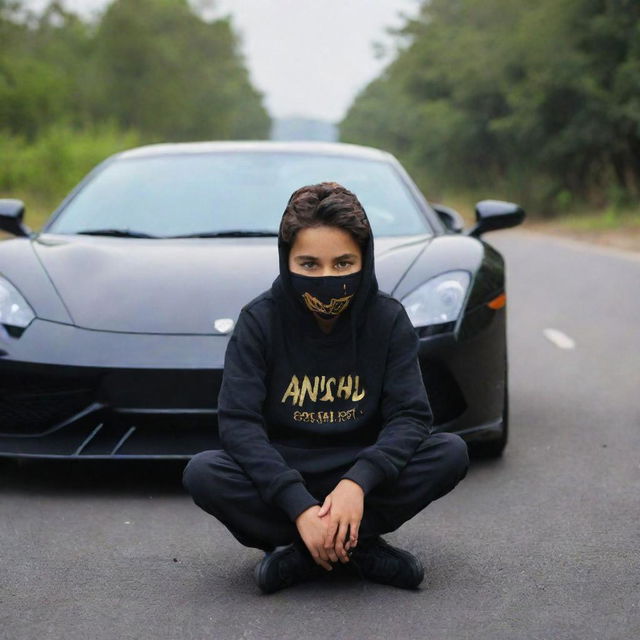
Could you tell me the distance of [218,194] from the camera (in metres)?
5.46

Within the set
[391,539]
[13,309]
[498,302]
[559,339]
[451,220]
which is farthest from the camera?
[559,339]

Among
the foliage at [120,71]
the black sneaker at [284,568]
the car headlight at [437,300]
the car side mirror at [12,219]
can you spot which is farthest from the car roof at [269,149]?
the foliage at [120,71]

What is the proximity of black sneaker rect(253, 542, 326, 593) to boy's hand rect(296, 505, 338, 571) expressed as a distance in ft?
0.77

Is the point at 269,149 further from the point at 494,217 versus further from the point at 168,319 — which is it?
the point at 168,319

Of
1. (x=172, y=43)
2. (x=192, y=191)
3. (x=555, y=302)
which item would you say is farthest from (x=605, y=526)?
(x=172, y=43)

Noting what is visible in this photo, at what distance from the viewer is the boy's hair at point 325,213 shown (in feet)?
10.0

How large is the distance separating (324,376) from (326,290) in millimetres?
252

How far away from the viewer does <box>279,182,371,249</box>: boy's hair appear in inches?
120

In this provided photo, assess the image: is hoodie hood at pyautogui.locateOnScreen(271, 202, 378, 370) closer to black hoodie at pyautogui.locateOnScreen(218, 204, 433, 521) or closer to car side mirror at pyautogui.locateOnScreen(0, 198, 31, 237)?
black hoodie at pyautogui.locateOnScreen(218, 204, 433, 521)

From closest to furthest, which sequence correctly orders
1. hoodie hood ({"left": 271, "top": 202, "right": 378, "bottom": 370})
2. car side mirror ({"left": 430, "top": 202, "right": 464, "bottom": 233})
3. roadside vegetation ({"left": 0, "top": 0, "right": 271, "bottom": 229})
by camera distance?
hoodie hood ({"left": 271, "top": 202, "right": 378, "bottom": 370})
car side mirror ({"left": 430, "top": 202, "right": 464, "bottom": 233})
roadside vegetation ({"left": 0, "top": 0, "right": 271, "bottom": 229})

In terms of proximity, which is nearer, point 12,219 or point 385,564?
point 385,564

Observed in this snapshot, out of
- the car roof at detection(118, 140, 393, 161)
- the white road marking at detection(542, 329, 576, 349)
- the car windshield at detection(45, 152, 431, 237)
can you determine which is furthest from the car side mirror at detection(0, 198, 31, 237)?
the white road marking at detection(542, 329, 576, 349)

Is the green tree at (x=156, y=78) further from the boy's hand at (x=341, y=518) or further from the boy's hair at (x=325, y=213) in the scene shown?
the boy's hand at (x=341, y=518)

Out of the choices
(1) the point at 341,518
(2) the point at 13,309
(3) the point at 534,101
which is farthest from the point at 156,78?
(1) the point at 341,518
